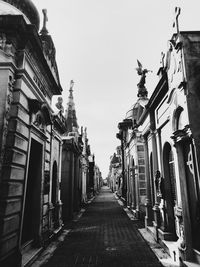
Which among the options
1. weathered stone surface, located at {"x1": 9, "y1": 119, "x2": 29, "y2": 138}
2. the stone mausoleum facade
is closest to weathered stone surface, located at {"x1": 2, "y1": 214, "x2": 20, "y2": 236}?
the stone mausoleum facade

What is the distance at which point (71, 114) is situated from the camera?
19297 millimetres

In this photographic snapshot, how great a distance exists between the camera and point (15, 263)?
4.83 metres

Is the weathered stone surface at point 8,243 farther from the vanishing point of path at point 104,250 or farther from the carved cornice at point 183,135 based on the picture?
the carved cornice at point 183,135

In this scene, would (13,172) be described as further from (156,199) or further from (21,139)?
(156,199)

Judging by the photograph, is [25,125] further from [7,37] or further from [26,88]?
[7,37]

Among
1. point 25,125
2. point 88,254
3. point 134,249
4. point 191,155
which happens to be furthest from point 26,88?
point 134,249

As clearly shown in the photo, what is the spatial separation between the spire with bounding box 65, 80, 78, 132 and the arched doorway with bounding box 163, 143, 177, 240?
11.7 meters

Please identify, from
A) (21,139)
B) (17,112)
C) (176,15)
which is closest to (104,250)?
(21,139)

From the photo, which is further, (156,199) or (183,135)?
(156,199)

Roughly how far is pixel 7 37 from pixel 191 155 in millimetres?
5498

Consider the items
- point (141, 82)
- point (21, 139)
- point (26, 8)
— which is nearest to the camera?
point (21, 139)

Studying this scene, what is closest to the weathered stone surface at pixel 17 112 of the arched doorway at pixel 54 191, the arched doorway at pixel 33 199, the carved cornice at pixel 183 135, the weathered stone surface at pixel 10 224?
the arched doorway at pixel 33 199

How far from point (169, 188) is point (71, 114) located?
13520mm

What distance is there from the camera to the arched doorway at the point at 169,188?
7184mm
